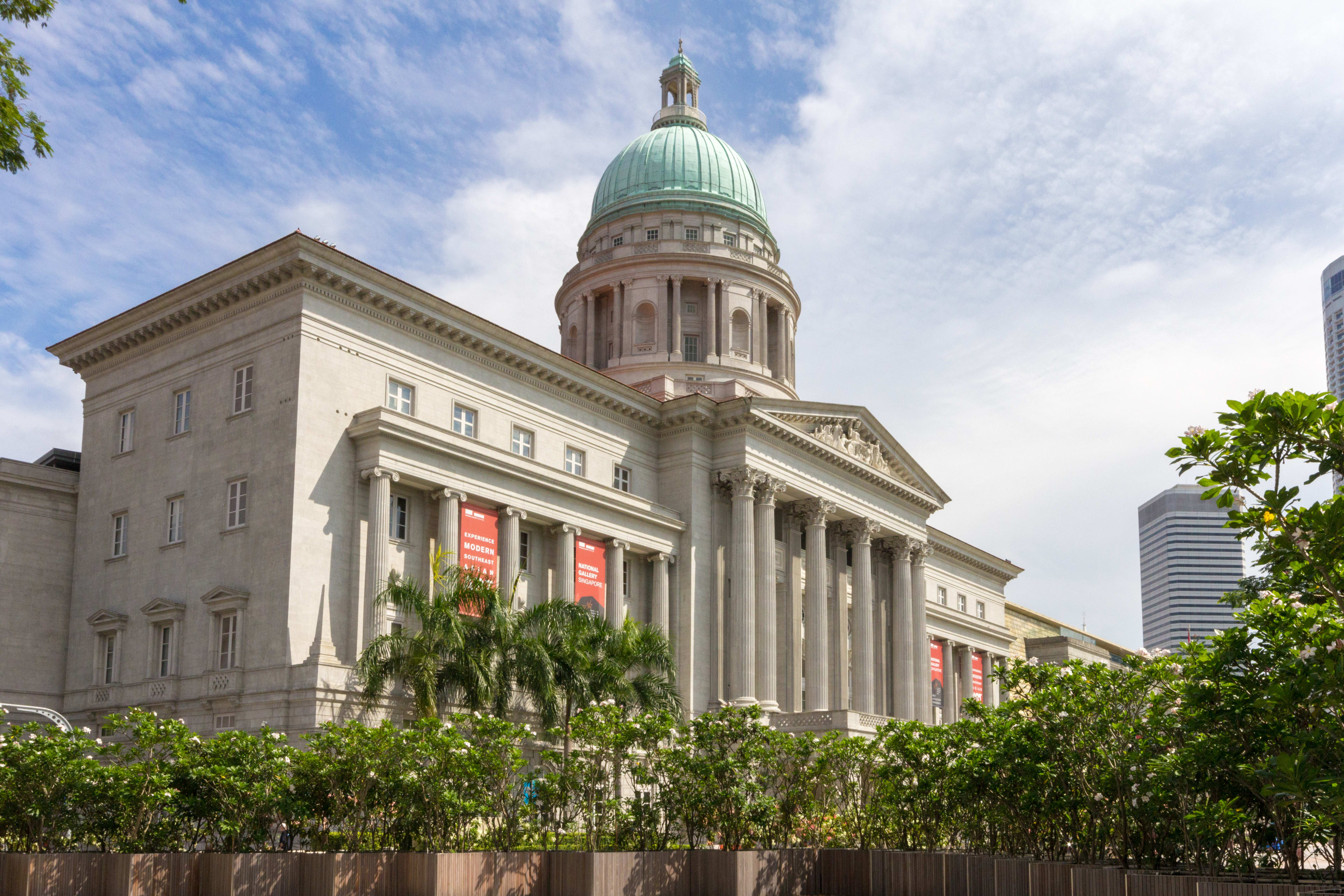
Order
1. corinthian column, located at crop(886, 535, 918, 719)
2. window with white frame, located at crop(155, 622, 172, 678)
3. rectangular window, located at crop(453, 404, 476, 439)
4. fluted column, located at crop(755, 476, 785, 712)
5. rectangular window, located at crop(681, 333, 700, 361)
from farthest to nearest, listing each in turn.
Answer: rectangular window, located at crop(681, 333, 700, 361) < corinthian column, located at crop(886, 535, 918, 719) < fluted column, located at crop(755, 476, 785, 712) < rectangular window, located at crop(453, 404, 476, 439) < window with white frame, located at crop(155, 622, 172, 678)

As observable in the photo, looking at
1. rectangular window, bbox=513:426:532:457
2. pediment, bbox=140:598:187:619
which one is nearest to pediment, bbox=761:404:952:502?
rectangular window, bbox=513:426:532:457

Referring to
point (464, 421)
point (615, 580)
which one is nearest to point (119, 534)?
point (464, 421)

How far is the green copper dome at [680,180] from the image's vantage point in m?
80.2

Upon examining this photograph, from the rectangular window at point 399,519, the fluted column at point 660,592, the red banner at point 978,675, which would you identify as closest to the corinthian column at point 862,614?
the fluted column at point 660,592

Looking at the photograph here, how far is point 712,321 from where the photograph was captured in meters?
74.9

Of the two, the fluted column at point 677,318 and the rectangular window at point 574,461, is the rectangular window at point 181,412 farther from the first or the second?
the fluted column at point 677,318

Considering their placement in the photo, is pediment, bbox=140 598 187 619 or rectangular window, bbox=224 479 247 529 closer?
rectangular window, bbox=224 479 247 529

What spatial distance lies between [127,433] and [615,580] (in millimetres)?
19291

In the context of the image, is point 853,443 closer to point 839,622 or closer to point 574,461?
point 839,622

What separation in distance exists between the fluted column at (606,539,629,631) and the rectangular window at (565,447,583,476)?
11.2 feet

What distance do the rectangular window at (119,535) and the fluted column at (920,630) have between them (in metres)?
38.2

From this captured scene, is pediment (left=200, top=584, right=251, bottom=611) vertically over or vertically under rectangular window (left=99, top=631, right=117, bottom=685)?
over

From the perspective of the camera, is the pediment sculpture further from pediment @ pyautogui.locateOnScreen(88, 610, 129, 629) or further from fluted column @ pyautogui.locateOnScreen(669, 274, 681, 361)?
pediment @ pyautogui.locateOnScreen(88, 610, 129, 629)

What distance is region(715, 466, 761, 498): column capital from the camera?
56.7 m
